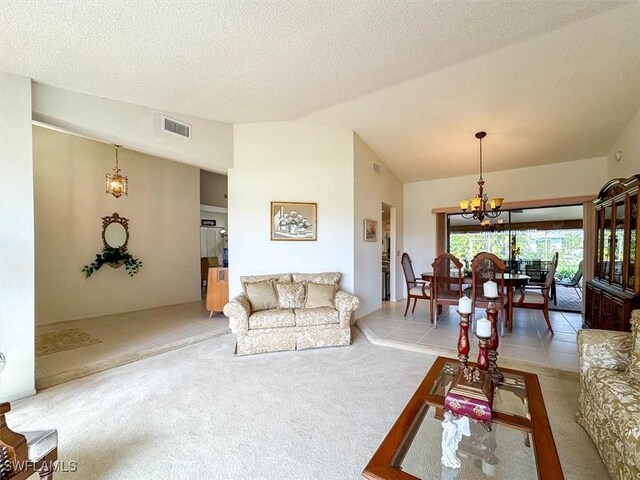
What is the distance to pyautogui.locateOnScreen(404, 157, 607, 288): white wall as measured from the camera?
5.15 metres

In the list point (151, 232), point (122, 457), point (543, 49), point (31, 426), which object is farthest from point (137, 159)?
point (543, 49)

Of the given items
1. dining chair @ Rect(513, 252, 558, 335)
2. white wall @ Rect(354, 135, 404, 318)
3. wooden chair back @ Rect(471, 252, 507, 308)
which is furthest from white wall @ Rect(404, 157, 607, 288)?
wooden chair back @ Rect(471, 252, 507, 308)

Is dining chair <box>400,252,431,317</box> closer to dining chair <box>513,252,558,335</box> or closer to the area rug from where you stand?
dining chair <box>513,252,558,335</box>

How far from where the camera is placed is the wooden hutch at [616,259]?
2.87 metres

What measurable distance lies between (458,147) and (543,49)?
224 centimetres

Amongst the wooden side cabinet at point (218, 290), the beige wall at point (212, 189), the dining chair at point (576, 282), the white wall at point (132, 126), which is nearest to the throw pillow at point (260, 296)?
the wooden side cabinet at point (218, 290)

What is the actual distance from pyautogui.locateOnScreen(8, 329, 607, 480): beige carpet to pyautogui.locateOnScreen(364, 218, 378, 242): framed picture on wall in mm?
2216

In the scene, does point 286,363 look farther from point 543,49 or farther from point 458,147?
point 458,147

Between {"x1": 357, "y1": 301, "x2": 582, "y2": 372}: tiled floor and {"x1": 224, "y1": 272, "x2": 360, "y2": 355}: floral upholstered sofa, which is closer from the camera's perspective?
{"x1": 357, "y1": 301, "x2": 582, "y2": 372}: tiled floor

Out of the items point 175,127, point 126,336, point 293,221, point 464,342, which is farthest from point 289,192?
point 464,342

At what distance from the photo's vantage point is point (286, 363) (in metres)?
3.16

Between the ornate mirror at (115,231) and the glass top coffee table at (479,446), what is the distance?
5705 millimetres

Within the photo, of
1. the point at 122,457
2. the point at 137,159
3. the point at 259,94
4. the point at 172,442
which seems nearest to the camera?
the point at 122,457

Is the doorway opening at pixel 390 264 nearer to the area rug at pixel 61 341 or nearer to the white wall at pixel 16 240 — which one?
the area rug at pixel 61 341
